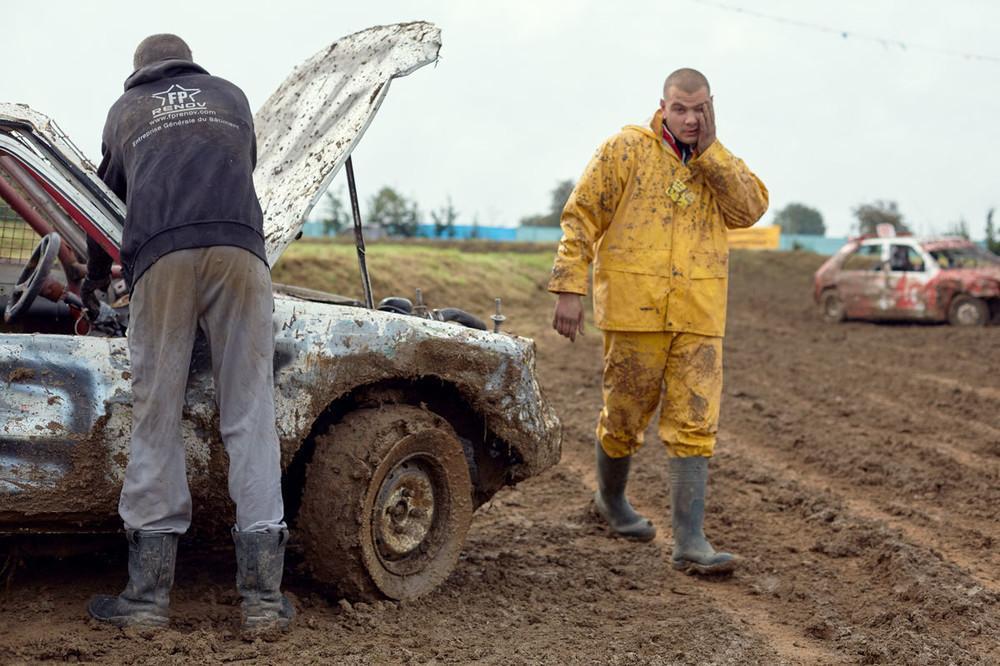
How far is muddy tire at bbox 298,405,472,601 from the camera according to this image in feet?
13.0

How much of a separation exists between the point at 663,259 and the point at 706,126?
0.59 m

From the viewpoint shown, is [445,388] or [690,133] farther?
[690,133]

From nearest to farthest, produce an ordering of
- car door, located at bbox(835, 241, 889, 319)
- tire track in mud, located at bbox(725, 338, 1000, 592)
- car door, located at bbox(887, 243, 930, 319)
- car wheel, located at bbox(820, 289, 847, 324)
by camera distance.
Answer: tire track in mud, located at bbox(725, 338, 1000, 592)
car door, located at bbox(887, 243, 930, 319)
car door, located at bbox(835, 241, 889, 319)
car wheel, located at bbox(820, 289, 847, 324)

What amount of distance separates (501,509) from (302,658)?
2.69 m

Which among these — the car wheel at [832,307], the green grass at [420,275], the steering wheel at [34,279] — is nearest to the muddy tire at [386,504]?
the steering wheel at [34,279]

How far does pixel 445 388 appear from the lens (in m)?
4.46

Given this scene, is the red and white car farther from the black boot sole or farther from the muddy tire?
the muddy tire

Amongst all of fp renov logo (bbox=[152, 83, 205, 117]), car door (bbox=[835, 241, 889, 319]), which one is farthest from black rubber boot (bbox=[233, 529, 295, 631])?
car door (bbox=[835, 241, 889, 319])

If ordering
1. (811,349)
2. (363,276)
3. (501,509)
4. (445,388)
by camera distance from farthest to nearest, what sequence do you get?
(811,349), (501,509), (363,276), (445,388)

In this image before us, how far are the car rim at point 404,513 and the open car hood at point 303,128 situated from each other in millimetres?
919

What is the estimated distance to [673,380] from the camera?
5055 mm

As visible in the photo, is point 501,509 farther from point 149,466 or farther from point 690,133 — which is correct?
point 149,466

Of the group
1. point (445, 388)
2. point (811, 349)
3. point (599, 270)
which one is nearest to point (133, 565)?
point (445, 388)

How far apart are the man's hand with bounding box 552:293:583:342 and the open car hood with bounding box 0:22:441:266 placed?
1.18 m
